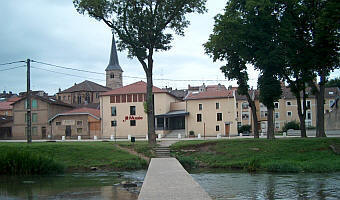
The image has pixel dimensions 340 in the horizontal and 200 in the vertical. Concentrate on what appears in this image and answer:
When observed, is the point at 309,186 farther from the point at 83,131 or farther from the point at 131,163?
the point at 83,131

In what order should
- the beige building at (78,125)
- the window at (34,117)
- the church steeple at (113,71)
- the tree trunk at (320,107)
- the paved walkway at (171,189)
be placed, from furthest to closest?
the church steeple at (113,71) < the window at (34,117) < the beige building at (78,125) < the tree trunk at (320,107) < the paved walkway at (171,189)

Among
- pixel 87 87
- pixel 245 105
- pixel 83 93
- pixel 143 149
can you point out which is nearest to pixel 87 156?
pixel 143 149

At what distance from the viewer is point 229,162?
94.9ft

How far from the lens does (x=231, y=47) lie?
3450 centimetres

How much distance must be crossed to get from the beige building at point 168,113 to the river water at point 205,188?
37.4 metres

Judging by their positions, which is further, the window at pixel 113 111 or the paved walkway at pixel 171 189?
the window at pixel 113 111

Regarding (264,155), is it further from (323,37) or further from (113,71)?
(113,71)

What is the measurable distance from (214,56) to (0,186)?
2284cm

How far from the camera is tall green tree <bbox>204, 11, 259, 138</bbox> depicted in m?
32.5

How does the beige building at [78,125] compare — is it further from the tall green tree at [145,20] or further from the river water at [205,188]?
the river water at [205,188]

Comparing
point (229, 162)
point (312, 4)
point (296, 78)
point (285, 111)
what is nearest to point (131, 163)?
point (229, 162)

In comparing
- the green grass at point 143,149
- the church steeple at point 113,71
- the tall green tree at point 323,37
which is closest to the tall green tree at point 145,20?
the green grass at point 143,149

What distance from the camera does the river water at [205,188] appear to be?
15.2 m

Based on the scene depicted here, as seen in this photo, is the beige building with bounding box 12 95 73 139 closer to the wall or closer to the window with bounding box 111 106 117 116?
the window with bounding box 111 106 117 116
